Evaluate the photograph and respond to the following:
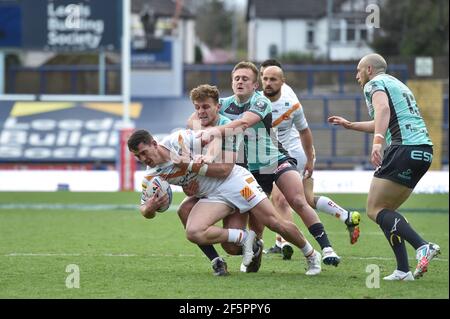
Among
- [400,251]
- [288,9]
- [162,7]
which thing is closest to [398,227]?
[400,251]

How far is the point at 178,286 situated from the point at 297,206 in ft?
6.13

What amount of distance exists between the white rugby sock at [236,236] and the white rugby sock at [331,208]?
63.6 inches

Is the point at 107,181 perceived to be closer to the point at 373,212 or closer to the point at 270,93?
the point at 270,93

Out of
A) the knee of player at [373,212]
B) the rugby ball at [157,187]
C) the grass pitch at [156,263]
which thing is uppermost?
the rugby ball at [157,187]

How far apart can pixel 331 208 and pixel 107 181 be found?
35.3 feet

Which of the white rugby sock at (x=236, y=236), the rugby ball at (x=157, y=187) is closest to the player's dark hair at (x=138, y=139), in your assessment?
the rugby ball at (x=157, y=187)

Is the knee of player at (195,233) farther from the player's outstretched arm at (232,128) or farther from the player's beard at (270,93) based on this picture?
the player's beard at (270,93)

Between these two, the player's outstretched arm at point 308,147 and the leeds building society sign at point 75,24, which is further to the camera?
the leeds building society sign at point 75,24

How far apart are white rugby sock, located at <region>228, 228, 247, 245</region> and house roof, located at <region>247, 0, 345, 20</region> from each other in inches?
2450

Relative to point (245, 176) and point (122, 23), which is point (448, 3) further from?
point (245, 176)

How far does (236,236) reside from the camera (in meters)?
9.49

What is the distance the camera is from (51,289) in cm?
870

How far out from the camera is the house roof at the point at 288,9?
71.5m
